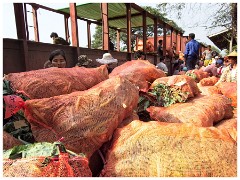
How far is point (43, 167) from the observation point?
103cm

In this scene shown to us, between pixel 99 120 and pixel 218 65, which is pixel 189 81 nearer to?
pixel 99 120

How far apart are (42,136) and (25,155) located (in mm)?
314

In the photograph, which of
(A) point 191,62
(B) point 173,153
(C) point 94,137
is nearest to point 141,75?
(C) point 94,137

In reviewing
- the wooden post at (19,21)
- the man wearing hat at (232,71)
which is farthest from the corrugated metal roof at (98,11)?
the man wearing hat at (232,71)

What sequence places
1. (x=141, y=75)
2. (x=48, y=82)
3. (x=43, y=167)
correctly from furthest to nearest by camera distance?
(x=141, y=75)
(x=48, y=82)
(x=43, y=167)

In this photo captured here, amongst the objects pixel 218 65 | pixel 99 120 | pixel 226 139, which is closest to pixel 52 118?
pixel 99 120

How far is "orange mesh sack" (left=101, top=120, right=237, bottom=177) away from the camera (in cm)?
119

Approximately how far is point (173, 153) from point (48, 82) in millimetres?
1122

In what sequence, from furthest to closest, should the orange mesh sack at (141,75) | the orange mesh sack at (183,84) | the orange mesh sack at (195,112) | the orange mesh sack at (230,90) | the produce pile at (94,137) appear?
the orange mesh sack at (230,90)
the orange mesh sack at (141,75)
the orange mesh sack at (183,84)
the orange mesh sack at (195,112)
the produce pile at (94,137)

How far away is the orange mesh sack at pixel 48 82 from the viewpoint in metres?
1.71

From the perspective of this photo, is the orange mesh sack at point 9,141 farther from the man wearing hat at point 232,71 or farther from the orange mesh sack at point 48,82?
the man wearing hat at point 232,71

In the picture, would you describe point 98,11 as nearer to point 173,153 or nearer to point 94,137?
point 94,137

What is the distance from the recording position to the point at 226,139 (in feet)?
4.47

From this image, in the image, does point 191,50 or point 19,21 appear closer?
point 19,21
